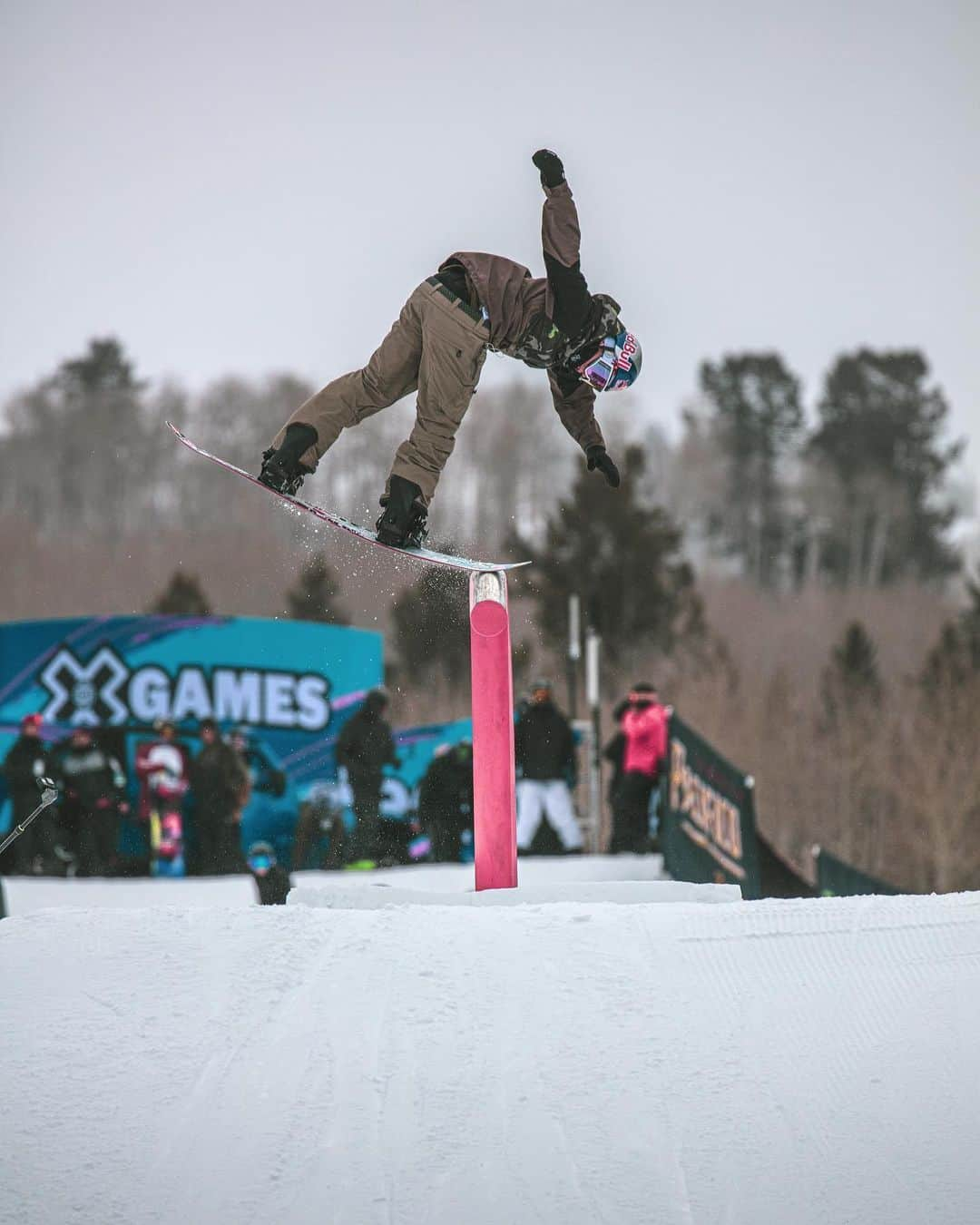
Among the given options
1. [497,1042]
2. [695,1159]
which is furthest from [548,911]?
[695,1159]

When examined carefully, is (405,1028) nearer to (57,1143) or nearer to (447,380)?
(57,1143)

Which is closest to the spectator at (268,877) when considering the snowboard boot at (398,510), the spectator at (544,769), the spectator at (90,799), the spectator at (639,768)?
the snowboard boot at (398,510)

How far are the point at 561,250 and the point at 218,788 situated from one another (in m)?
7.03

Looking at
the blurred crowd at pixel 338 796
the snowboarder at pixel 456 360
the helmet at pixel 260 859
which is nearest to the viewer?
the snowboarder at pixel 456 360

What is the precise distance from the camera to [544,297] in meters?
5.36

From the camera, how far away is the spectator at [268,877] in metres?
7.70

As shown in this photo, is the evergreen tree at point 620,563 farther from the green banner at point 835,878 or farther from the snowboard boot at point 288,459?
the snowboard boot at point 288,459

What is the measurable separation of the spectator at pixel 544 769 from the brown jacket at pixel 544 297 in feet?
17.1

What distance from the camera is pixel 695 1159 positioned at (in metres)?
2.97

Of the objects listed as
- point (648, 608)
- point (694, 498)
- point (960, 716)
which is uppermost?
point (694, 498)

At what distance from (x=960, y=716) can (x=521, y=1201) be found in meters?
30.6

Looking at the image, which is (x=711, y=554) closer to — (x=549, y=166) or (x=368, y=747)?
(x=368, y=747)

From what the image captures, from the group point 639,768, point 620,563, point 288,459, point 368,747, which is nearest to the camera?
point 288,459

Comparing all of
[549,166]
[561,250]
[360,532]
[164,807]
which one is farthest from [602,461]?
[164,807]
